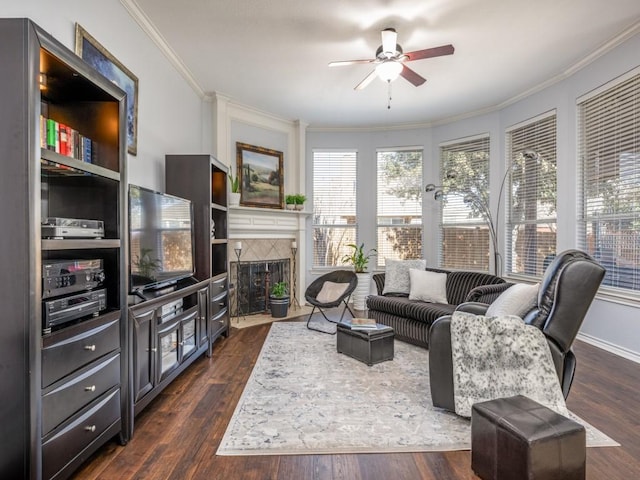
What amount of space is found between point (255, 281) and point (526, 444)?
4273 millimetres

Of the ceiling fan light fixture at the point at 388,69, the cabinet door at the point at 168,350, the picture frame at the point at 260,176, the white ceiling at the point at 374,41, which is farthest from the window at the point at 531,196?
the cabinet door at the point at 168,350

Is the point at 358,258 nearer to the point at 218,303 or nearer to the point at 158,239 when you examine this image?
the point at 218,303

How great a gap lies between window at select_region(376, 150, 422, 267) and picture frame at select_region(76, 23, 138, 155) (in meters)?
3.96

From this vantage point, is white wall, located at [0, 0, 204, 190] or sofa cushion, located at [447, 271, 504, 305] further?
sofa cushion, located at [447, 271, 504, 305]

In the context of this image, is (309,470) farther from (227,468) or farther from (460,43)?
(460,43)

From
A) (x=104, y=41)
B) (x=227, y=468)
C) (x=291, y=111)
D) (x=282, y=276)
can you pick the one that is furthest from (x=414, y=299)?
(x=104, y=41)

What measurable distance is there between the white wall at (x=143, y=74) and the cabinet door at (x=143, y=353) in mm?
1386

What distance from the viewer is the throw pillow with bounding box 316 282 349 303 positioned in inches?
179

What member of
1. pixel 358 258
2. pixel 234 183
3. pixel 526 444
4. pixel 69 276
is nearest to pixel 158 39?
pixel 234 183

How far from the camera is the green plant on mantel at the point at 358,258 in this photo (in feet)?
18.7

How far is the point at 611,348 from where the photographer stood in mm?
3598

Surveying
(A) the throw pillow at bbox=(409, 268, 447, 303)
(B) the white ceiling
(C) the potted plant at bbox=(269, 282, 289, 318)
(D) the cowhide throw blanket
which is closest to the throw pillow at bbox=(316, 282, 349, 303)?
(C) the potted plant at bbox=(269, 282, 289, 318)

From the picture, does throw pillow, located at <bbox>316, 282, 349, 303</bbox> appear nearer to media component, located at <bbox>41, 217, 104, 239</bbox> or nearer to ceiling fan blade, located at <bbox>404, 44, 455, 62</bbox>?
ceiling fan blade, located at <bbox>404, 44, 455, 62</bbox>

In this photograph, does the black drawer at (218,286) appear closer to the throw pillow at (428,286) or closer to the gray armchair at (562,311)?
the throw pillow at (428,286)
